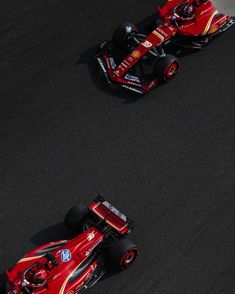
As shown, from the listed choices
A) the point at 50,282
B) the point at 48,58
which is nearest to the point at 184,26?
the point at 48,58

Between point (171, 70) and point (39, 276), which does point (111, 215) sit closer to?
point (39, 276)

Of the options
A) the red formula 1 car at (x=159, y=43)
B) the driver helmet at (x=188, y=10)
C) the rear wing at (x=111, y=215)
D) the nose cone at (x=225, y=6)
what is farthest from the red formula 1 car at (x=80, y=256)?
the nose cone at (x=225, y=6)

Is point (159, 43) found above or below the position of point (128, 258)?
above

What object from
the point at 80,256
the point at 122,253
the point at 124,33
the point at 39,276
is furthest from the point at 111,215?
the point at 124,33

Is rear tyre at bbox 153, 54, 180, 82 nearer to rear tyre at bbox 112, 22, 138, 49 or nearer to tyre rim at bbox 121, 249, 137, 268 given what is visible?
rear tyre at bbox 112, 22, 138, 49

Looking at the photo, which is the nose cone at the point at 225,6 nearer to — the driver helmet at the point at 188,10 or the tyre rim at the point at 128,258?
the driver helmet at the point at 188,10

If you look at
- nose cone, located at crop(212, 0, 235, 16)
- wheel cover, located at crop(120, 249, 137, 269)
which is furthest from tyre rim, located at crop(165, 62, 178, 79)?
wheel cover, located at crop(120, 249, 137, 269)

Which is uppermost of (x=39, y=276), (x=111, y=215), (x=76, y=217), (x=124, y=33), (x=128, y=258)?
(x=124, y=33)
